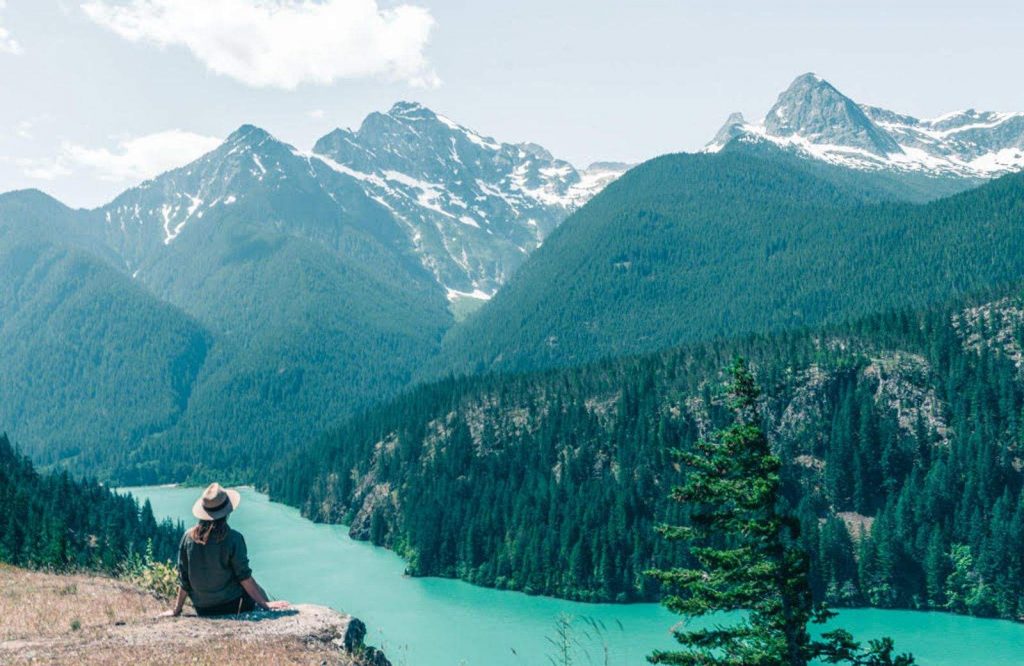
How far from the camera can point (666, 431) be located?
479 feet

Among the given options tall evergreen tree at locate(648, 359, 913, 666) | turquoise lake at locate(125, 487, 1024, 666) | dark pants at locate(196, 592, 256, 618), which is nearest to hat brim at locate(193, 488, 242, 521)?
dark pants at locate(196, 592, 256, 618)

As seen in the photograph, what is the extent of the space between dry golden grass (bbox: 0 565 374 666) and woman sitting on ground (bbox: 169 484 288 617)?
606 millimetres

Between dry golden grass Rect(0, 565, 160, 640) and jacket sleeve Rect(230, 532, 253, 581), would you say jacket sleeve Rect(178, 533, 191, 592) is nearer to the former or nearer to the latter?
jacket sleeve Rect(230, 532, 253, 581)

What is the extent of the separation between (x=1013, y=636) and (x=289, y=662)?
334 feet

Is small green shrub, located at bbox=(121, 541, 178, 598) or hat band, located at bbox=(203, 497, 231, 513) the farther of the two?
small green shrub, located at bbox=(121, 541, 178, 598)

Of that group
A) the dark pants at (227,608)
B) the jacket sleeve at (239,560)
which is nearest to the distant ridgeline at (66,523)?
Result: the dark pants at (227,608)

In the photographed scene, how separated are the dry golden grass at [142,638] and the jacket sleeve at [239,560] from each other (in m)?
1.22

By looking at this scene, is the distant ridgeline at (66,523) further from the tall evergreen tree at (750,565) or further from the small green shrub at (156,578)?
the tall evergreen tree at (750,565)

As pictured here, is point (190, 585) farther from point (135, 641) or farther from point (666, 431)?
point (666, 431)

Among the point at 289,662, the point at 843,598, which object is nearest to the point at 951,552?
the point at 843,598

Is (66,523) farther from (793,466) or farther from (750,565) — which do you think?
(793,466)

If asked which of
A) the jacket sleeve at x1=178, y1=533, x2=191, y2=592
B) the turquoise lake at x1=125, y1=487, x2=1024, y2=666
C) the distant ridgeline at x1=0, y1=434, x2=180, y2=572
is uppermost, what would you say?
the jacket sleeve at x1=178, y1=533, x2=191, y2=592

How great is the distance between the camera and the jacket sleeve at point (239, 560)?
63.7 ft

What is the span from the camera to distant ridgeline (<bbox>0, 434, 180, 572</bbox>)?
74.4m
